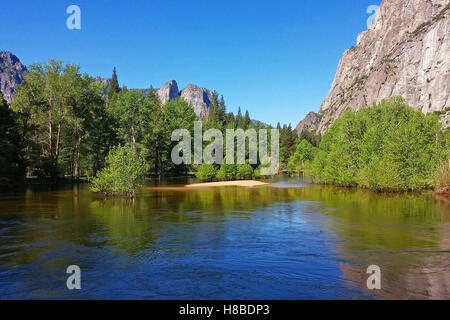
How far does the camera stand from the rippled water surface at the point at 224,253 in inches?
457

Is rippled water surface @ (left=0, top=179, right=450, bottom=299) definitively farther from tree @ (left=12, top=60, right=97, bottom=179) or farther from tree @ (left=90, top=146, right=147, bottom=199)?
tree @ (left=12, top=60, right=97, bottom=179)

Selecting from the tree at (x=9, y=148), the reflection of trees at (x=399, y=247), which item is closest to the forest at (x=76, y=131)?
the tree at (x=9, y=148)

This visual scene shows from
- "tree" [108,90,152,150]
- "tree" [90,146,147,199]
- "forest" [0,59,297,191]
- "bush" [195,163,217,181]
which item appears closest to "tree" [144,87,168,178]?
"forest" [0,59,297,191]

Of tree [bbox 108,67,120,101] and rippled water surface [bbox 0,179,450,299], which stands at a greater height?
tree [bbox 108,67,120,101]

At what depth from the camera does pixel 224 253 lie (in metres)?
16.3

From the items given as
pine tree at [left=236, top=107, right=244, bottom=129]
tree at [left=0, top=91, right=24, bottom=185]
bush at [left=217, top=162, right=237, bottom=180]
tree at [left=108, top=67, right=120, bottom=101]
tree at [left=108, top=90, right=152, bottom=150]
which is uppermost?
tree at [left=108, top=67, right=120, bottom=101]

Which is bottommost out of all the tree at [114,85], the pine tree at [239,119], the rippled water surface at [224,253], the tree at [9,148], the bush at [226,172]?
the rippled water surface at [224,253]

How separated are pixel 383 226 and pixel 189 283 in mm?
15525

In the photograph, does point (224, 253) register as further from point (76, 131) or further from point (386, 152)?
point (76, 131)

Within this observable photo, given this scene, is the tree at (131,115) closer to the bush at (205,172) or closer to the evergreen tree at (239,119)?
the bush at (205,172)

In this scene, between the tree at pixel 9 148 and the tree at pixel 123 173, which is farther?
the tree at pixel 9 148

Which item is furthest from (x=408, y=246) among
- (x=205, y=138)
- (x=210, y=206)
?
(x=205, y=138)

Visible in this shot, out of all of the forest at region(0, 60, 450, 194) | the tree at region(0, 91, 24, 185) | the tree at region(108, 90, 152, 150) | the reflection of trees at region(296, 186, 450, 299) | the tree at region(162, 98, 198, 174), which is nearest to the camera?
the reflection of trees at region(296, 186, 450, 299)

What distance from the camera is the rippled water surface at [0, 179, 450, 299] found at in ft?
38.1
